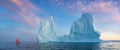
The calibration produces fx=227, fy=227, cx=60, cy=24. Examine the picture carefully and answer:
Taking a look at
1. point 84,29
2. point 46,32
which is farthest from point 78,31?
point 46,32

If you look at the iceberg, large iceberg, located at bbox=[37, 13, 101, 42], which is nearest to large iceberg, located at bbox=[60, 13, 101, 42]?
large iceberg, located at bbox=[37, 13, 101, 42]

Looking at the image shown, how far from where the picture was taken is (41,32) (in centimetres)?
3183

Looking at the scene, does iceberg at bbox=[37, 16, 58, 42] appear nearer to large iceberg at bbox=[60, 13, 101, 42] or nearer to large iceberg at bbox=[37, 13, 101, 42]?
large iceberg at bbox=[37, 13, 101, 42]

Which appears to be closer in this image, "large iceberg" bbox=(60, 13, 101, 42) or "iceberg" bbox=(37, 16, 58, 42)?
"iceberg" bbox=(37, 16, 58, 42)

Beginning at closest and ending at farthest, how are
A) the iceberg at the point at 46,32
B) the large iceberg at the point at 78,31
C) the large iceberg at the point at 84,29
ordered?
the iceberg at the point at 46,32 → the large iceberg at the point at 78,31 → the large iceberg at the point at 84,29

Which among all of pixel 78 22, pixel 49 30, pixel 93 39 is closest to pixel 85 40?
pixel 93 39

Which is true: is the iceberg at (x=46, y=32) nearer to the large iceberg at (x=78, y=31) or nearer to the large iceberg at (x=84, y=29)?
the large iceberg at (x=78, y=31)

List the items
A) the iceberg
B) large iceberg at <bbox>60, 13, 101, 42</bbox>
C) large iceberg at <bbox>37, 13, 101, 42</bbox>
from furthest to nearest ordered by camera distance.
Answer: large iceberg at <bbox>60, 13, 101, 42</bbox> → large iceberg at <bbox>37, 13, 101, 42</bbox> → the iceberg

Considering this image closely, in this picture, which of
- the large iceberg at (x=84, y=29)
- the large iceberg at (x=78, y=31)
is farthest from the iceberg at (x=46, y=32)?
the large iceberg at (x=84, y=29)

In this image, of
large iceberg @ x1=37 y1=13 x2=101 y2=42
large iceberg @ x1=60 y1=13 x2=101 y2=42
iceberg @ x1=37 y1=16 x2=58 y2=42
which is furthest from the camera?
large iceberg @ x1=60 y1=13 x2=101 y2=42

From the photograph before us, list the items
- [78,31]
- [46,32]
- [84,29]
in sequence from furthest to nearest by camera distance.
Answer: [78,31], [84,29], [46,32]

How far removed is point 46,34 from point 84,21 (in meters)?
5.88

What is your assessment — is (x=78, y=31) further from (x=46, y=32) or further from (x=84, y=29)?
(x=46, y=32)

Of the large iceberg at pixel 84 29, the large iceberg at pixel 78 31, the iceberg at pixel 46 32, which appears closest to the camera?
the iceberg at pixel 46 32
